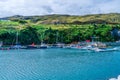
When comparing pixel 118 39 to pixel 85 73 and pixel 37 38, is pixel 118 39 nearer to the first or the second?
pixel 37 38

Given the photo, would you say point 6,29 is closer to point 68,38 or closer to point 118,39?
point 68,38

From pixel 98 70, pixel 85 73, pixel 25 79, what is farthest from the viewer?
pixel 98 70

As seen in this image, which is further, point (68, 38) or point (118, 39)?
point (118, 39)

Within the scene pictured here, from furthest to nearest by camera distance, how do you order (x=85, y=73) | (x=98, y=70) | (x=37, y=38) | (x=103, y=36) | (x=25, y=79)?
(x=103, y=36)
(x=37, y=38)
(x=98, y=70)
(x=85, y=73)
(x=25, y=79)

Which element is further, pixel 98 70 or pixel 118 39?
pixel 118 39

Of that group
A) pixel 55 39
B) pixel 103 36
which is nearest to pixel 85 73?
pixel 55 39

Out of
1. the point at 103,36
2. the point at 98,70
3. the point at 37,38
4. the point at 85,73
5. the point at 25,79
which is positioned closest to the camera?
the point at 25,79

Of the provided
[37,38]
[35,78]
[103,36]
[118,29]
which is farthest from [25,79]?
[118,29]

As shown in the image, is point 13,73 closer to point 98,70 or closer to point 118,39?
point 98,70
